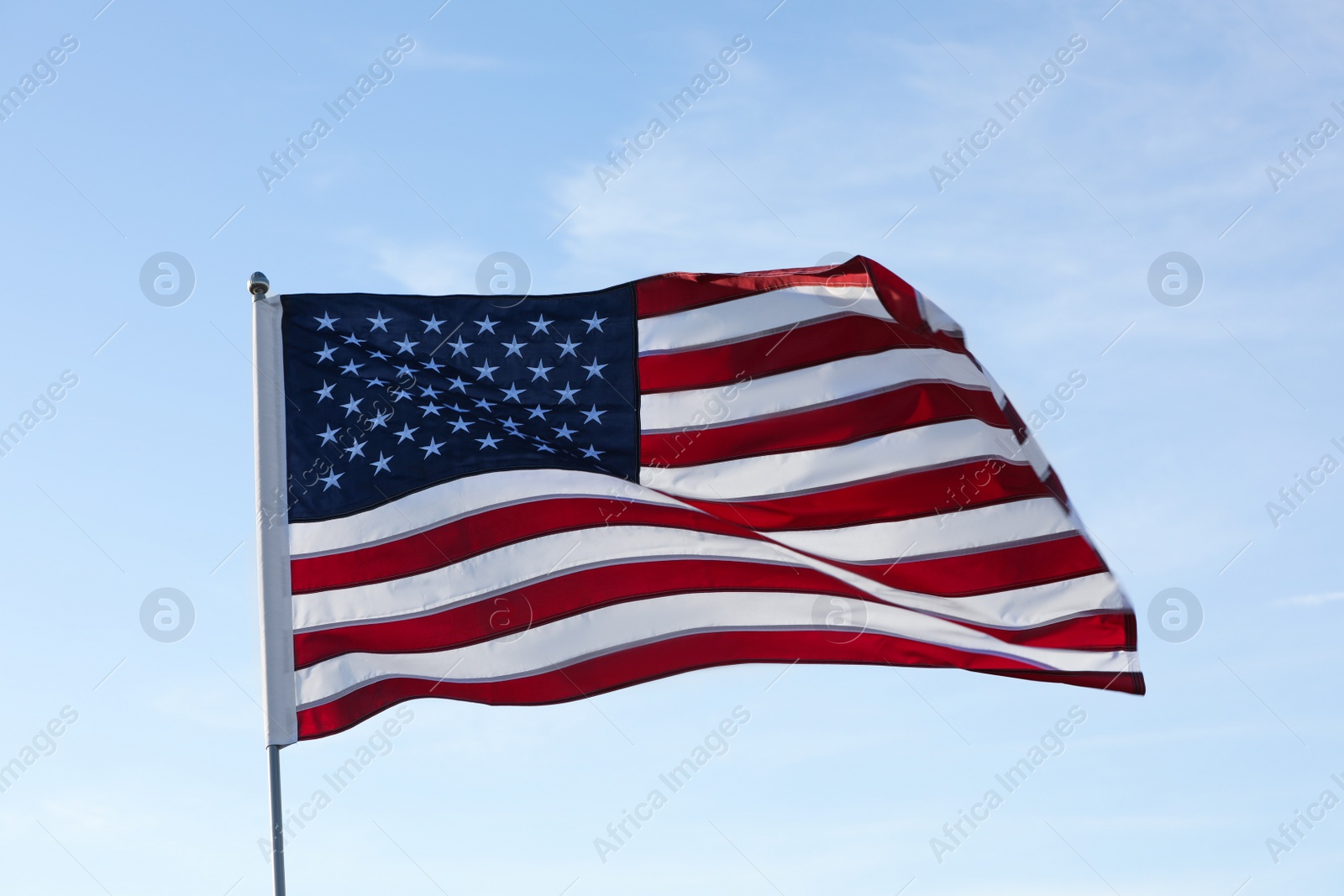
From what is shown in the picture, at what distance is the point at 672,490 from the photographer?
534 inches

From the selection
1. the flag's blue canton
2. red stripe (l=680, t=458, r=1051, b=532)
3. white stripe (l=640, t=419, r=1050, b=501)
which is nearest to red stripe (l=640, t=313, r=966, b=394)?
the flag's blue canton

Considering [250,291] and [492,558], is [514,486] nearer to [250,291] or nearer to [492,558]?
[492,558]

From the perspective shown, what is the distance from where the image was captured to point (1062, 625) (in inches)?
518

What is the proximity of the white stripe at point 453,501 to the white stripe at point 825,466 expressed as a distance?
263 mm

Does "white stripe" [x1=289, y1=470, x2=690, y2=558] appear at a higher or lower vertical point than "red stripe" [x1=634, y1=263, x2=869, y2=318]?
lower

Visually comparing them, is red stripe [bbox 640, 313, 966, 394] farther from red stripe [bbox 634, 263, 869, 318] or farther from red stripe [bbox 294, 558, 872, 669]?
red stripe [bbox 294, 558, 872, 669]

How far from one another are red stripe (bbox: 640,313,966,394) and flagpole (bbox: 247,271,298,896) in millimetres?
3203

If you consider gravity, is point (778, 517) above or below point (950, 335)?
below

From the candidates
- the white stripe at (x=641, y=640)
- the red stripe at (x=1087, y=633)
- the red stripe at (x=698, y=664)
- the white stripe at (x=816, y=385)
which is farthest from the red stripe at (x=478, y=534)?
the red stripe at (x=1087, y=633)

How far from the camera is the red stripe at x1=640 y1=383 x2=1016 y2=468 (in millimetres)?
13617

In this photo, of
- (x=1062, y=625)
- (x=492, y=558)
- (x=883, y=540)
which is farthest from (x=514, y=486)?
(x=1062, y=625)

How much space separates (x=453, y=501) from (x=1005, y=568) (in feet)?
15.8

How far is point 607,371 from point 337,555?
9.38 feet

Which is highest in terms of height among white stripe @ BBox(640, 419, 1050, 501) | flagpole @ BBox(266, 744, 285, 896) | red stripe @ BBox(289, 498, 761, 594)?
white stripe @ BBox(640, 419, 1050, 501)
